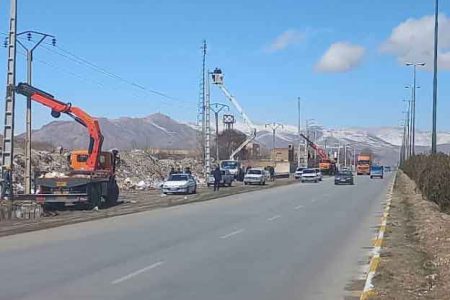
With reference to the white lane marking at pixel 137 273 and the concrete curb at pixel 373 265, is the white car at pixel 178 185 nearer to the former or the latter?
the concrete curb at pixel 373 265

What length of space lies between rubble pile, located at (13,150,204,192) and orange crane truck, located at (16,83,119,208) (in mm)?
7935

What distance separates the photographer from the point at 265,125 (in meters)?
133

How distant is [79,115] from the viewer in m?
38.6

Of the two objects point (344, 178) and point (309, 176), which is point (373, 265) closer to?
point (344, 178)

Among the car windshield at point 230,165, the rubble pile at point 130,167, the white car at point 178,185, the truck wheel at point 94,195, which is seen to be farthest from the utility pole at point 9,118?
the car windshield at point 230,165

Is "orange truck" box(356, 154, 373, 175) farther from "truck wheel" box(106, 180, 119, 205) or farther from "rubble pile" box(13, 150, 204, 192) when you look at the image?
"truck wheel" box(106, 180, 119, 205)

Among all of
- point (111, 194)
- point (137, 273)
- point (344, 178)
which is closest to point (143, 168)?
point (344, 178)

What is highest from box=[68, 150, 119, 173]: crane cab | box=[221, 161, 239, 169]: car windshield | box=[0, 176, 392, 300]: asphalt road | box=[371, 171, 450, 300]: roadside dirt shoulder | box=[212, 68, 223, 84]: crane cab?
box=[212, 68, 223, 84]: crane cab

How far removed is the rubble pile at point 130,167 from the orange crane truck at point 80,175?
26.0 ft

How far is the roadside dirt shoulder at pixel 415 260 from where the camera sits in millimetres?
11555

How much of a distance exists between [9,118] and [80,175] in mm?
6297

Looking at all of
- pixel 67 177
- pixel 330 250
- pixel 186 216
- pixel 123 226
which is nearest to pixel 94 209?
pixel 67 177

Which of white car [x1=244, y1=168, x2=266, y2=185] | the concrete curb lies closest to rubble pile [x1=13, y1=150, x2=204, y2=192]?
white car [x1=244, y1=168, x2=266, y2=185]

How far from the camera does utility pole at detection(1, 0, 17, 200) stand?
29312mm
